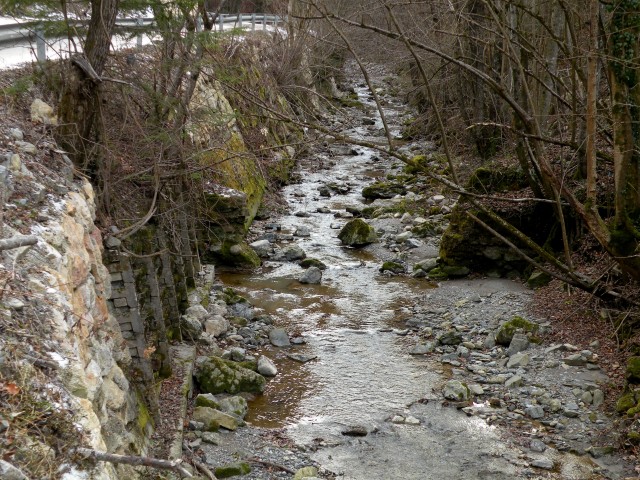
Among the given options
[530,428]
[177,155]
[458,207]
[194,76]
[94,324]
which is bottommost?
[530,428]

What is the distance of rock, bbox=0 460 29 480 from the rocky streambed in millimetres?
4655

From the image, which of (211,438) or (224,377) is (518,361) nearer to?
(224,377)

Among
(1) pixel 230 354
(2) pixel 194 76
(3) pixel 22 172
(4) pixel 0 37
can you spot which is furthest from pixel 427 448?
(4) pixel 0 37

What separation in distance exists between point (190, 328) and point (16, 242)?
21.2 ft

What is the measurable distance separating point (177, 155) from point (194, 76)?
1312 millimetres

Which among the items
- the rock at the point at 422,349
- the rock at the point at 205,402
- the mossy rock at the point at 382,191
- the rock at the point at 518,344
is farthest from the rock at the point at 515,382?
the mossy rock at the point at 382,191

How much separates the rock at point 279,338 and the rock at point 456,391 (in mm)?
3020

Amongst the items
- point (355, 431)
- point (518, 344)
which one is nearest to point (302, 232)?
point (518, 344)

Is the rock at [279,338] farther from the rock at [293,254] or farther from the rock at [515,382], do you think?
the rock at [293,254]

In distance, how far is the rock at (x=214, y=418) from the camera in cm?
855

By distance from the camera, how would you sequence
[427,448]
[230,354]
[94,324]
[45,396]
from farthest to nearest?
[230,354] < [427,448] < [94,324] < [45,396]

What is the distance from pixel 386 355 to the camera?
36.9 ft

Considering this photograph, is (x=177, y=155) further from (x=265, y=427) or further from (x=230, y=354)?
(x=265, y=427)

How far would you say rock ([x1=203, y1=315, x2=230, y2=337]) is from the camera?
11.6 m
